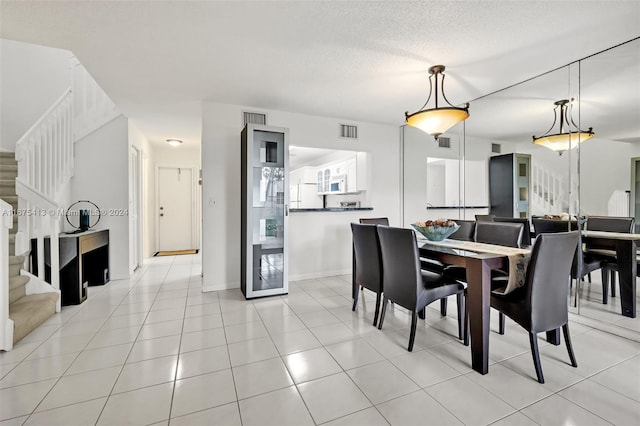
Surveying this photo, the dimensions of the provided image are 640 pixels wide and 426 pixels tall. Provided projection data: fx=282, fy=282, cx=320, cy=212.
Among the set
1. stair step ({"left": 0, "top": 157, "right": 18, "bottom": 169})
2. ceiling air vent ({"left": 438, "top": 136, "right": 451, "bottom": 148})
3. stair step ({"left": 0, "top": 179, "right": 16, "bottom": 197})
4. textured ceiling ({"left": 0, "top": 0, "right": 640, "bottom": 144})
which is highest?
textured ceiling ({"left": 0, "top": 0, "right": 640, "bottom": 144})

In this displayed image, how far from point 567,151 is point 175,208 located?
711 cm

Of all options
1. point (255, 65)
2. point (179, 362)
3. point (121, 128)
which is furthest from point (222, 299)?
point (121, 128)

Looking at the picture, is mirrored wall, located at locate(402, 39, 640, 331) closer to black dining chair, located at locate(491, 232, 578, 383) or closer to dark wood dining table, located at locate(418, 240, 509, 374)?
black dining chair, located at locate(491, 232, 578, 383)

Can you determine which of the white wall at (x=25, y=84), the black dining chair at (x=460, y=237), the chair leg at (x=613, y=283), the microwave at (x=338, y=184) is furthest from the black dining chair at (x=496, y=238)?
the white wall at (x=25, y=84)

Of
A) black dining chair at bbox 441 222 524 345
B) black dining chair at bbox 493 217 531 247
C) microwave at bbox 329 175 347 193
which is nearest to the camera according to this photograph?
black dining chair at bbox 441 222 524 345

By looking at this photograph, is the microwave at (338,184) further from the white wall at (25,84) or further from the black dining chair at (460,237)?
the white wall at (25,84)

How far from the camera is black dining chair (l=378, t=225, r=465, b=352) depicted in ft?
7.06

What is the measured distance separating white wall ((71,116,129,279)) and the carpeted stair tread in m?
1.39

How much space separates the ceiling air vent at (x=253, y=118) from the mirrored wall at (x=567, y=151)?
2.81 meters

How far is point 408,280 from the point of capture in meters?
2.21

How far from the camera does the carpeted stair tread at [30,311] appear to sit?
2.30 meters

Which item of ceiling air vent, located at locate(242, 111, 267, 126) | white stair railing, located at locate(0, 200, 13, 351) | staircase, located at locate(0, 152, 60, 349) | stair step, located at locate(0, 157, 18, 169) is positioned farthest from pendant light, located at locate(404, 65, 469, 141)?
stair step, located at locate(0, 157, 18, 169)

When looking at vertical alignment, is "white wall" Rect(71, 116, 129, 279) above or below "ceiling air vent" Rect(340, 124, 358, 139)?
below

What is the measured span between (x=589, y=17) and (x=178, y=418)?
12.1 ft
